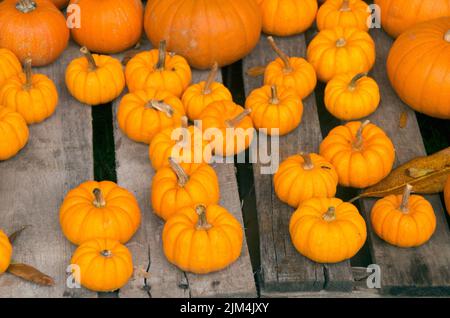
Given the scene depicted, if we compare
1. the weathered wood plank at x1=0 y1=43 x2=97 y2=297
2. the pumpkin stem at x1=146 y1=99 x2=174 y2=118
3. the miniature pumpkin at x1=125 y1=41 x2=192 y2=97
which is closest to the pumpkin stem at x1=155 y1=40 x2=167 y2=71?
the miniature pumpkin at x1=125 y1=41 x2=192 y2=97

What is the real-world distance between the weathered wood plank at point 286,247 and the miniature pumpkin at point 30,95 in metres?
0.99

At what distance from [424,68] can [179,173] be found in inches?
52.7

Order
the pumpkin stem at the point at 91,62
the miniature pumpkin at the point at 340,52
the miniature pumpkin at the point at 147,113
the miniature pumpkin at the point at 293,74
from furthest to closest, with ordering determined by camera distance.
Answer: the miniature pumpkin at the point at 340,52 < the miniature pumpkin at the point at 293,74 < the pumpkin stem at the point at 91,62 < the miniature pumpkin at the point at 147,113

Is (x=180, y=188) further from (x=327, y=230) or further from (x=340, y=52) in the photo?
(x=340, y=52)

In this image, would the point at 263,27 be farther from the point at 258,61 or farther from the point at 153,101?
the point at 153,101

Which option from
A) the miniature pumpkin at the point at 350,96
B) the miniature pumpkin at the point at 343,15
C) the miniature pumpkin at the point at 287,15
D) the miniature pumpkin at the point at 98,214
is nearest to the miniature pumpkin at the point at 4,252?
the miniature pumpkin at the point at 98,214

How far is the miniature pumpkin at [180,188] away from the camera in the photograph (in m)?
3.57

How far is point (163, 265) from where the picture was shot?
3.50m

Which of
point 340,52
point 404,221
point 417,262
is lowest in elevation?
point 417,262

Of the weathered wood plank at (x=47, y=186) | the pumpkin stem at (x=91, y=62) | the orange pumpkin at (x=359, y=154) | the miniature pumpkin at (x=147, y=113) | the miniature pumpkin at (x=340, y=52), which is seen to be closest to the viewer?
the weathered wood plank at (x=47, y=186)

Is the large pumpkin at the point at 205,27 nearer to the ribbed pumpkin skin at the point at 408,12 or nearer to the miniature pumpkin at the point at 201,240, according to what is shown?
the ribbed pumpkin skin at the point at 408,12

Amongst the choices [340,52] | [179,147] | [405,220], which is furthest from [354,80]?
[179,147]
